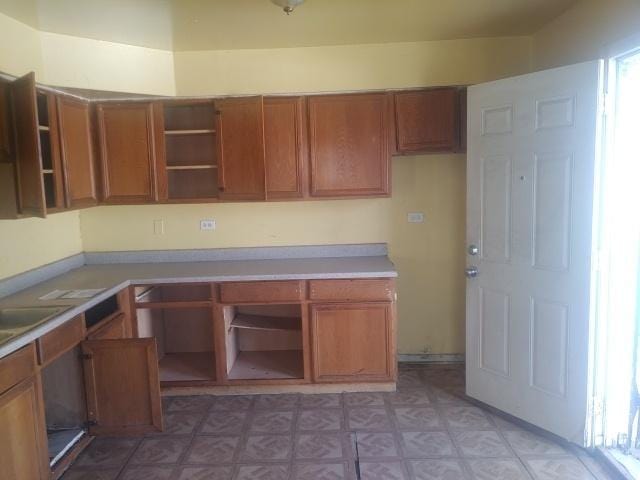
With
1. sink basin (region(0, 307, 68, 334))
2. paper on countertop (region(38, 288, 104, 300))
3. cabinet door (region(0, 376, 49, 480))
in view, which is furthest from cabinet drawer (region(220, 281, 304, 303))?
cabinet door (region(0, 376, 49, 480))

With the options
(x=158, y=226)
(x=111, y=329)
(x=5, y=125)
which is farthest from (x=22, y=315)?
(x=158, y=226)

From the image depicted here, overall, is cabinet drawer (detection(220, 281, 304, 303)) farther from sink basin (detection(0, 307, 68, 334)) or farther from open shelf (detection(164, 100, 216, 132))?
open shelf (detection(164, 100, 216, 132))

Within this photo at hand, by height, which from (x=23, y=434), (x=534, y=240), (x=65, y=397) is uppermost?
(x=534, y=240)

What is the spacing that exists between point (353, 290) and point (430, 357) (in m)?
1.08

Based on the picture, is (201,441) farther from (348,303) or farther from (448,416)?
(448,416)

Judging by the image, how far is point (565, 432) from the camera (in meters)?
2.72

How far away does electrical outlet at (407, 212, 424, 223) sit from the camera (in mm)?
3836

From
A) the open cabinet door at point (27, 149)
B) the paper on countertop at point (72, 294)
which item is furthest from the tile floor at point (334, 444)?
the open cabinet door at point (27, 149)

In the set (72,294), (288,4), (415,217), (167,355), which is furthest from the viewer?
(167,355)

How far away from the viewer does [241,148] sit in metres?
3.51

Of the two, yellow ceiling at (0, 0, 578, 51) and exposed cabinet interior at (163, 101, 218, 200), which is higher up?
yellow ceiling at (0, 0, 578, 51)

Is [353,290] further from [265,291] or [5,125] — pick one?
[5,125]

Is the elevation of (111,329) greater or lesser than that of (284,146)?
Answer: lesser

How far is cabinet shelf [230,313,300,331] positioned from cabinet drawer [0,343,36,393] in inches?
59.3
